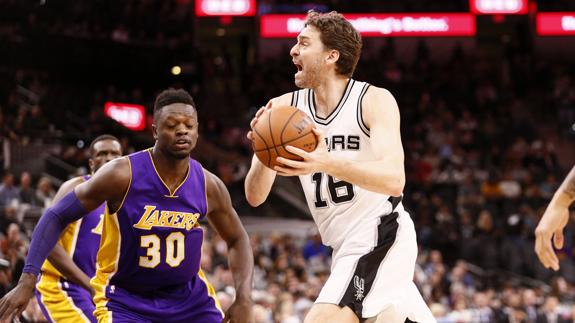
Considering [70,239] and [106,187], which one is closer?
[106,187]

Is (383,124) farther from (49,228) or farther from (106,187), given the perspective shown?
(49,228)

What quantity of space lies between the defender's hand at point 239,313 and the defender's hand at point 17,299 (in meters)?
1.01

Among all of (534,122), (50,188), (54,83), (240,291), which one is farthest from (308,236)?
(240,291)

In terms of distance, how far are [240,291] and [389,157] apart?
1.20 meters

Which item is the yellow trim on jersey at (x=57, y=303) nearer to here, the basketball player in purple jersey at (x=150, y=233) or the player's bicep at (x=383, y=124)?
the basketball player in purple jersey at (x=150, y=233)

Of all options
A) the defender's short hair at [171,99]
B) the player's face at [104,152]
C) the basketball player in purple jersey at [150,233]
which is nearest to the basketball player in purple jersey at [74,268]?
the player's face at [104,152]

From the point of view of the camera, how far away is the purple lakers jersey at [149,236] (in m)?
4.45

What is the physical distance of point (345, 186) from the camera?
4.41 meters

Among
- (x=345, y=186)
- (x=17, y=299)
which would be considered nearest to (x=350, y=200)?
(x=345, y=186)

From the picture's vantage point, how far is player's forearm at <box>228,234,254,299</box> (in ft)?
15.4

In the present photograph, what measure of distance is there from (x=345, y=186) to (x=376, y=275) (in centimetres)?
47

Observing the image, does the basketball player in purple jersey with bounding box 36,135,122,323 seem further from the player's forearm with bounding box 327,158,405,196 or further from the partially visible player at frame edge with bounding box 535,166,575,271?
the partially visible player at frame edge with bounding box 535,166,575,271

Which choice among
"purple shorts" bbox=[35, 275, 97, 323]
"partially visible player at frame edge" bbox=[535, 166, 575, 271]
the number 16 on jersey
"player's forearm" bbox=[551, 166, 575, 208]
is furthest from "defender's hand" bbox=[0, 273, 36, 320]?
"player's forearm" bbox=[551, 166, 575, 208]

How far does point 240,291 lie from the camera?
466 cm
